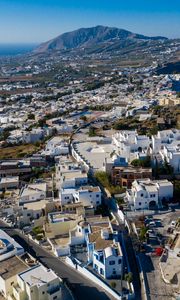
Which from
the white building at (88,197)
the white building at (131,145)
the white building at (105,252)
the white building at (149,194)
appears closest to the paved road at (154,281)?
the white building at (105,252)

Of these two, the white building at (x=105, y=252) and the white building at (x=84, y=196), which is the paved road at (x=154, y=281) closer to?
the white building at (x=105, y=252)

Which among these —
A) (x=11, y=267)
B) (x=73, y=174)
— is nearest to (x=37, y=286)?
(x=11, y=267)

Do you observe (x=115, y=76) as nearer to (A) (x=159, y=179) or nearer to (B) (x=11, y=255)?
(A) (x=159, y=179)

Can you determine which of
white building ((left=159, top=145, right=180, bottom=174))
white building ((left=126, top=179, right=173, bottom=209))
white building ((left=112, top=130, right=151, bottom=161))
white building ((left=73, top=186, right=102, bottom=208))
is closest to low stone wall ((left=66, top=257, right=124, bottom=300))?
white building ((left=73, top=186, right=102, bottom=208))

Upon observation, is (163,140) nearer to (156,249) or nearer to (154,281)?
(156,249)

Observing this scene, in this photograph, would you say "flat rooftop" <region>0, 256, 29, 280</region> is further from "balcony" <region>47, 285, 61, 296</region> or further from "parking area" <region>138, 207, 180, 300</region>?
"parking area" <region>138, 207, 180, 300</region>

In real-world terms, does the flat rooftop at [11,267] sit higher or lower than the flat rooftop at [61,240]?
higher
